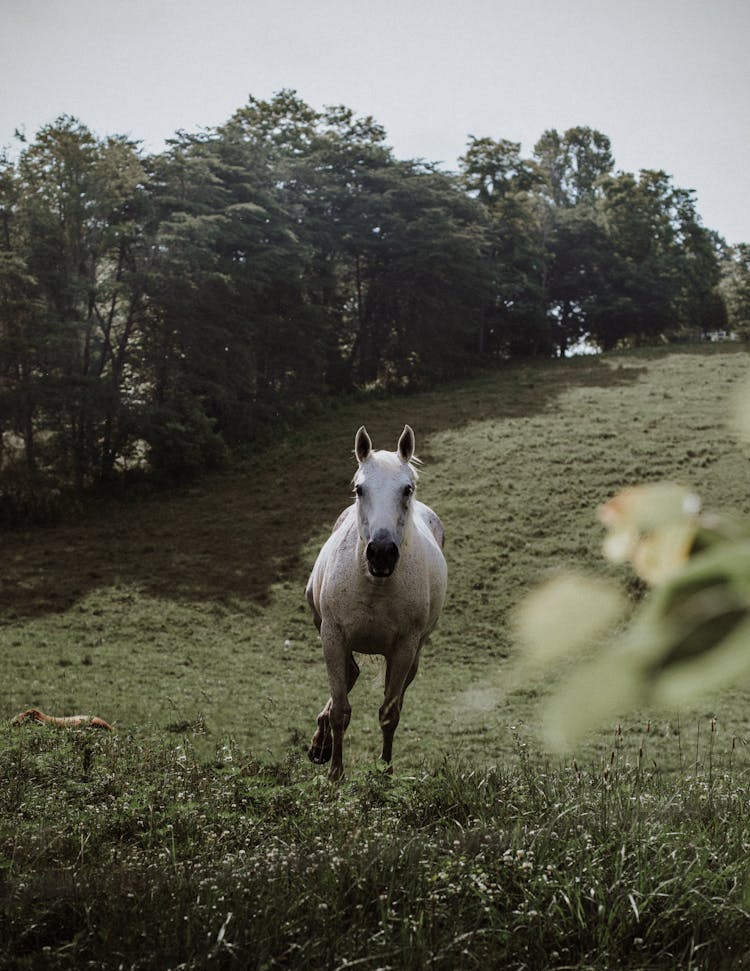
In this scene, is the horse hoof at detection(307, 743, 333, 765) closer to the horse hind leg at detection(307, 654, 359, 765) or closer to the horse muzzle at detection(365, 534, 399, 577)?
the horse hind leg at detection(307, 654, 359, 765)

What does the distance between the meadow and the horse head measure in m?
1.07

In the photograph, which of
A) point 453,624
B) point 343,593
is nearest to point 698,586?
point 343,593

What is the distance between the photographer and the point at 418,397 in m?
28.1

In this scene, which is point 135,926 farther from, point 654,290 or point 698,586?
point 654,290

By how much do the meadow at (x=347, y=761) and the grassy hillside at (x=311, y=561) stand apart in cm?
7

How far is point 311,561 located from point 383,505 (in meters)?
12.4

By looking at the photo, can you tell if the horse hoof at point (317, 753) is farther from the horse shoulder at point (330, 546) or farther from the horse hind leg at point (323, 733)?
the horse shoulder at point (330, 546)

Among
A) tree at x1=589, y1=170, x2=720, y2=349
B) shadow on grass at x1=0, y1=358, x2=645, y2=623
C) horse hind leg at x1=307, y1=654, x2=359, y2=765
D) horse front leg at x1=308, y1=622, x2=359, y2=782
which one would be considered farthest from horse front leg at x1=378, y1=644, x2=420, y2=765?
tree at x1=589, y1=170, x2=720, y2=349

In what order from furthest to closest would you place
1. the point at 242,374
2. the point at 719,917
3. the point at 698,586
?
the point at 242,374 < the point at 719,917 < the point at 698,586

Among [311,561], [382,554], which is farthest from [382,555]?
[311,561]

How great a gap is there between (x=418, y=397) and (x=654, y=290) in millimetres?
17840

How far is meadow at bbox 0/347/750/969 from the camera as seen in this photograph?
2400 millimetres

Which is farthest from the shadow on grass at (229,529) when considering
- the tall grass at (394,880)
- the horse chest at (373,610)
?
the tall grass at (394,880)

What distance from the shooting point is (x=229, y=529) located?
18031mm
